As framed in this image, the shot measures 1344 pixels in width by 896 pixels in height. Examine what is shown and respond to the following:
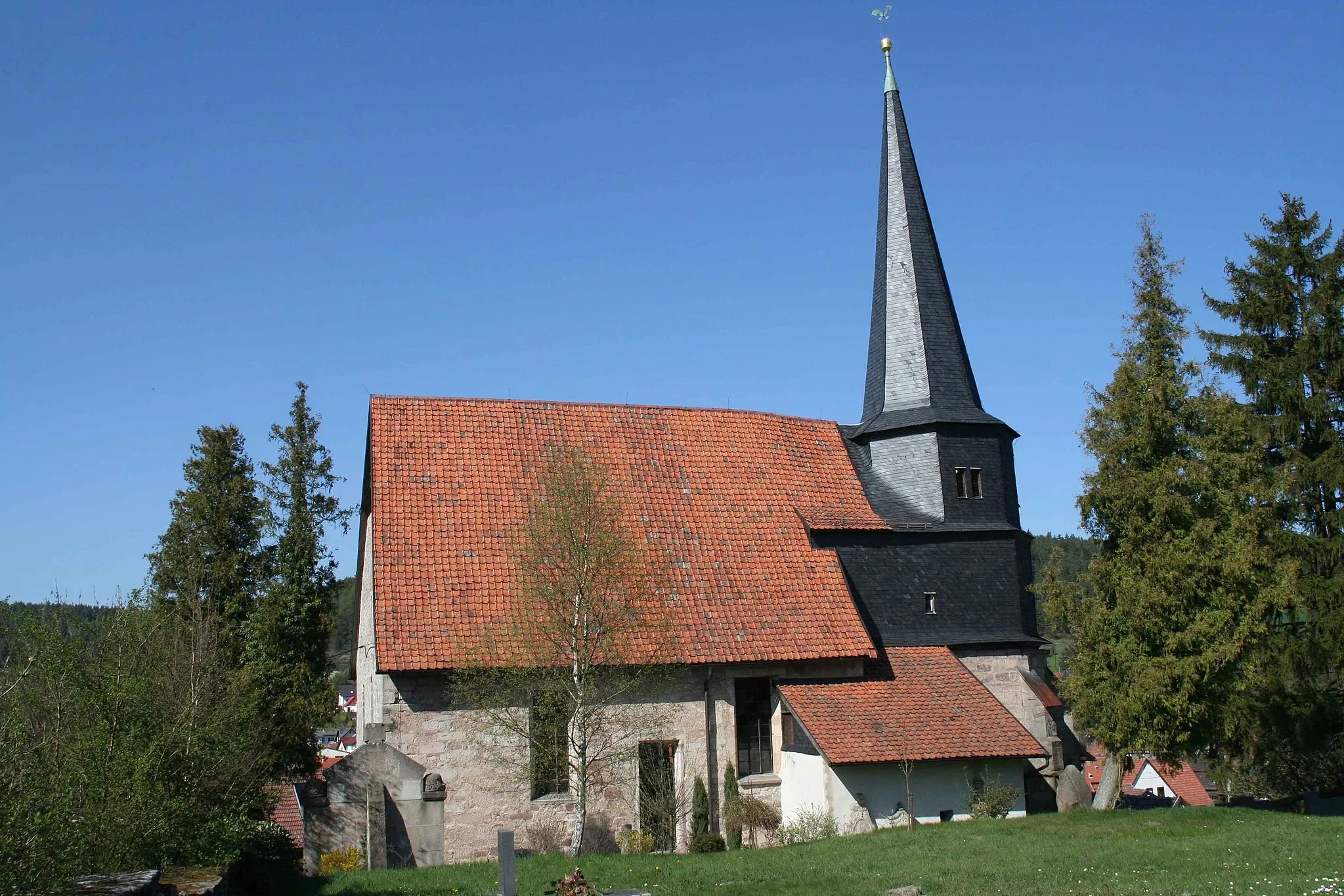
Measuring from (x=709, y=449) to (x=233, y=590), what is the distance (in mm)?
10875

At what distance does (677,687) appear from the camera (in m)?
19.5

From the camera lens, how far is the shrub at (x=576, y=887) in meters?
11.9

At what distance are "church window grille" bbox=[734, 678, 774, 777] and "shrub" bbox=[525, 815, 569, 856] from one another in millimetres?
3607

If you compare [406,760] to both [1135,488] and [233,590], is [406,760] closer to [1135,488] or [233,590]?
[233,590]

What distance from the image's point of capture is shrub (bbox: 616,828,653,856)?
18312mm

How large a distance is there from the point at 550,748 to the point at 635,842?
7.20ft

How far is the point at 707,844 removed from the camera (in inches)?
722

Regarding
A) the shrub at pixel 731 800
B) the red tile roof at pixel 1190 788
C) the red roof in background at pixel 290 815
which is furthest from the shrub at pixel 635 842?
the red tile roof at pixel 1190 788

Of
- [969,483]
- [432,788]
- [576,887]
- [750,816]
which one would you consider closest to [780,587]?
[750,816]

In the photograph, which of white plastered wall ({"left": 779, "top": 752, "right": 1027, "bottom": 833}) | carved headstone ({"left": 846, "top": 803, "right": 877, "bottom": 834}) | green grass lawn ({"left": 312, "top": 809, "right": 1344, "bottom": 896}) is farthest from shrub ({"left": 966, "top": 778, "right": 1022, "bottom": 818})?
carved headstone ({"left": 846, "top": 803, "right": 877, "bottom": 834})

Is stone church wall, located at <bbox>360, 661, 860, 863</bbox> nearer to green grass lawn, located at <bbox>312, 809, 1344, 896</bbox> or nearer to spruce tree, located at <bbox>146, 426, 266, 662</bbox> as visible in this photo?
green grass lawn, located at <bbox>312, 809, 1344, 896</bbox>

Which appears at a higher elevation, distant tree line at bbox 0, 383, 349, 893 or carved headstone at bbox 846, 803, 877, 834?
distant tree line at bbox 0, 383, 349, 893

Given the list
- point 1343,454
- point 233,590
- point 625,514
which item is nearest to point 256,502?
point 233,590

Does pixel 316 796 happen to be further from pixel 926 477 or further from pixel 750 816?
pixel 926 477
